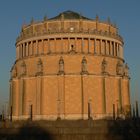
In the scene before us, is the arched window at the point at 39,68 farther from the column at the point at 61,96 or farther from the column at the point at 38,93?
the column at the point at 61,96

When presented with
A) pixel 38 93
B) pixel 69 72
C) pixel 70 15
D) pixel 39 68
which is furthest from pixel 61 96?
pixel 70 15

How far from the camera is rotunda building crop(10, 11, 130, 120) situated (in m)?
54.0

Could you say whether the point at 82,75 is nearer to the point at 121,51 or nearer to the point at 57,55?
the point at 57,55

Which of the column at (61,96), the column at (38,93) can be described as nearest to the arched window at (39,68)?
the column at (38,93)

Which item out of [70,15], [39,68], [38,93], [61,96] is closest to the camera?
[61,96]

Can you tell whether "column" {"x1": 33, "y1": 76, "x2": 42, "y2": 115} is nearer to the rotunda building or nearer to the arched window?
the rotunda building

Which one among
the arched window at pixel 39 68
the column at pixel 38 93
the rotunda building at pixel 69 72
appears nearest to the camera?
the rotunda building at pixel 69 72

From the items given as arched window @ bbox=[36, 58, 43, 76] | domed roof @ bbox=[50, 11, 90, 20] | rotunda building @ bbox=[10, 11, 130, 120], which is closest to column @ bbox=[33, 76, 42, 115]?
rotunda building @ bbox=[10, 11, 130, 120]

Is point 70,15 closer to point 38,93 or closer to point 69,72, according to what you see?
point 69,72

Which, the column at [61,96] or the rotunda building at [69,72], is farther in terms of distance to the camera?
the rotunda building at [69,72]

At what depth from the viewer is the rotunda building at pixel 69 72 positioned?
177ft

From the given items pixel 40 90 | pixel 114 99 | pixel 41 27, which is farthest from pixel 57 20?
pixel 114 99

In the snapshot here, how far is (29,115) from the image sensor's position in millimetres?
55531

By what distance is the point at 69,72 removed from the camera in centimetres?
5512
